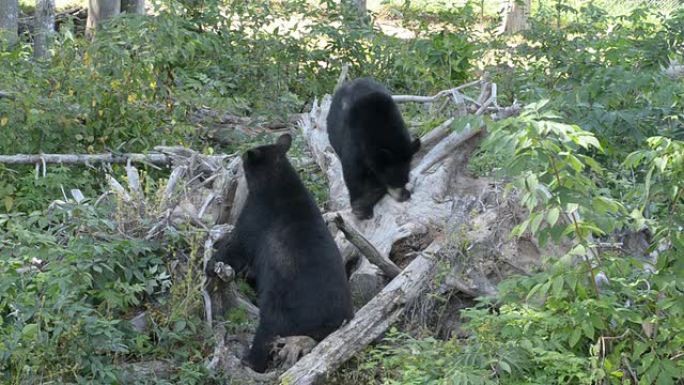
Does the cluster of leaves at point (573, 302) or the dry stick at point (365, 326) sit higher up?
the cluster of leaves at point (573, 302)

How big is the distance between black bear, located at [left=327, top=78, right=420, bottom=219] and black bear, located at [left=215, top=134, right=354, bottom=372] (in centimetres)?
151

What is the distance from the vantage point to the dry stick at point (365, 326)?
600 centimetres

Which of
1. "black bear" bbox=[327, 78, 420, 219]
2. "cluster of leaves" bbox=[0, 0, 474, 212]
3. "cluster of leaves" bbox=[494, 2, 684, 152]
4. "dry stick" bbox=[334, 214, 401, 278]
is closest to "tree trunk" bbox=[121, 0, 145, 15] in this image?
"cluster of leaves" bbox=[0, 0, 474, 212]

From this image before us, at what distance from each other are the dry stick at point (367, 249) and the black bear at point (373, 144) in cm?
144

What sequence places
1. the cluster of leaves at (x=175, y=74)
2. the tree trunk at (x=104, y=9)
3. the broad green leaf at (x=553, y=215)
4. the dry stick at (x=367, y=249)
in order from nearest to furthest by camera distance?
the broad green leaf at (x=553, y=215), the dry stick at (x=367, y=249), the cluster of leaves at (x=175, y=74), the tree trunk at (x=104, y=9)

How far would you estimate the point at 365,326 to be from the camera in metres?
6.29

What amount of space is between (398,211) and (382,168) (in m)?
0.74

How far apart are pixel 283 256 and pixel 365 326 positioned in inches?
29.5

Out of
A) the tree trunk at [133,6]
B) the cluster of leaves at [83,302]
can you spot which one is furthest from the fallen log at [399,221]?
the tree trunk at [133,6]

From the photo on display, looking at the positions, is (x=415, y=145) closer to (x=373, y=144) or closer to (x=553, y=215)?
(x=373, y=144)

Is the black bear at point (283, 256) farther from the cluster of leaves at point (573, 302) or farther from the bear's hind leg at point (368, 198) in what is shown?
the bear's hind leg at point (368, 198)

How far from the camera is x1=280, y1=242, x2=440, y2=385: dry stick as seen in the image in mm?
6004

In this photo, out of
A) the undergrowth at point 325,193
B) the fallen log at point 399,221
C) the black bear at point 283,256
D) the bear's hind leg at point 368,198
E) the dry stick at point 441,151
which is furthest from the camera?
the bear's hind leg at point 368,198

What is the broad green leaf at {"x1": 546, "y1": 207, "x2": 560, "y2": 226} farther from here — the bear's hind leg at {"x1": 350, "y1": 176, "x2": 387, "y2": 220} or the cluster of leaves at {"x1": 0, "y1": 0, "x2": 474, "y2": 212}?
the cluster of leaves at {"x1": 0, "y1": 0, "x2": 474, "y2": 212}
